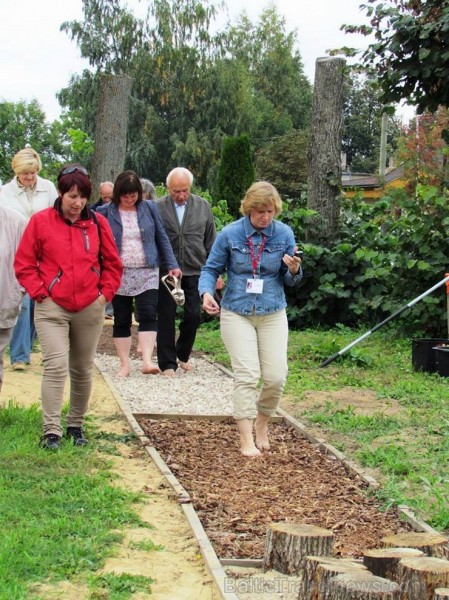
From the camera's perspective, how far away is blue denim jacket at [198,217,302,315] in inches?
261

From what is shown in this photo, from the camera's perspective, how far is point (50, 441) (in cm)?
634

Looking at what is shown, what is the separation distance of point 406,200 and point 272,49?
55.4 m


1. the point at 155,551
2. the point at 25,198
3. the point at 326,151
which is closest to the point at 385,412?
the point at 25,198

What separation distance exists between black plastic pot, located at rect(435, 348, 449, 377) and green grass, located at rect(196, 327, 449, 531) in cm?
8

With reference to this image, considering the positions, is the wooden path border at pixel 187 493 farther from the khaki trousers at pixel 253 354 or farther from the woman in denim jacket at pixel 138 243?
the woman in denim jacket at pixel 138 243

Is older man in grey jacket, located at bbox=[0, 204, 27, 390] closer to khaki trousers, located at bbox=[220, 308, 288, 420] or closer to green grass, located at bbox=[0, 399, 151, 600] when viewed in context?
green grass, located at bbox=[0, 399, 151, 600]

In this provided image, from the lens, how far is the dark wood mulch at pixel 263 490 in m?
5.10

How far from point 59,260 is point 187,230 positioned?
3.63 m

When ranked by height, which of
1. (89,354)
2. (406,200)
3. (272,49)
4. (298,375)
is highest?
(272,49)

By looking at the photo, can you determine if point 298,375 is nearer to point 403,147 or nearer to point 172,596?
point 172,596

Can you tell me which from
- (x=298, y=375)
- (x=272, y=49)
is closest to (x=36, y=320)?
(x=298, y=375)

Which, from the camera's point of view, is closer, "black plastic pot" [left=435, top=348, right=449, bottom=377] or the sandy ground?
the sandy ground

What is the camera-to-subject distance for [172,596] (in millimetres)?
3990

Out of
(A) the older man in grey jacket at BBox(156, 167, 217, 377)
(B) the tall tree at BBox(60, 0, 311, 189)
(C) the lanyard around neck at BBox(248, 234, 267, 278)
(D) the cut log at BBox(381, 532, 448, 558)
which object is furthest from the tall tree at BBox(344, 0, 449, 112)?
(B) the tall tree at BBox(60, 0, 311, 189)
